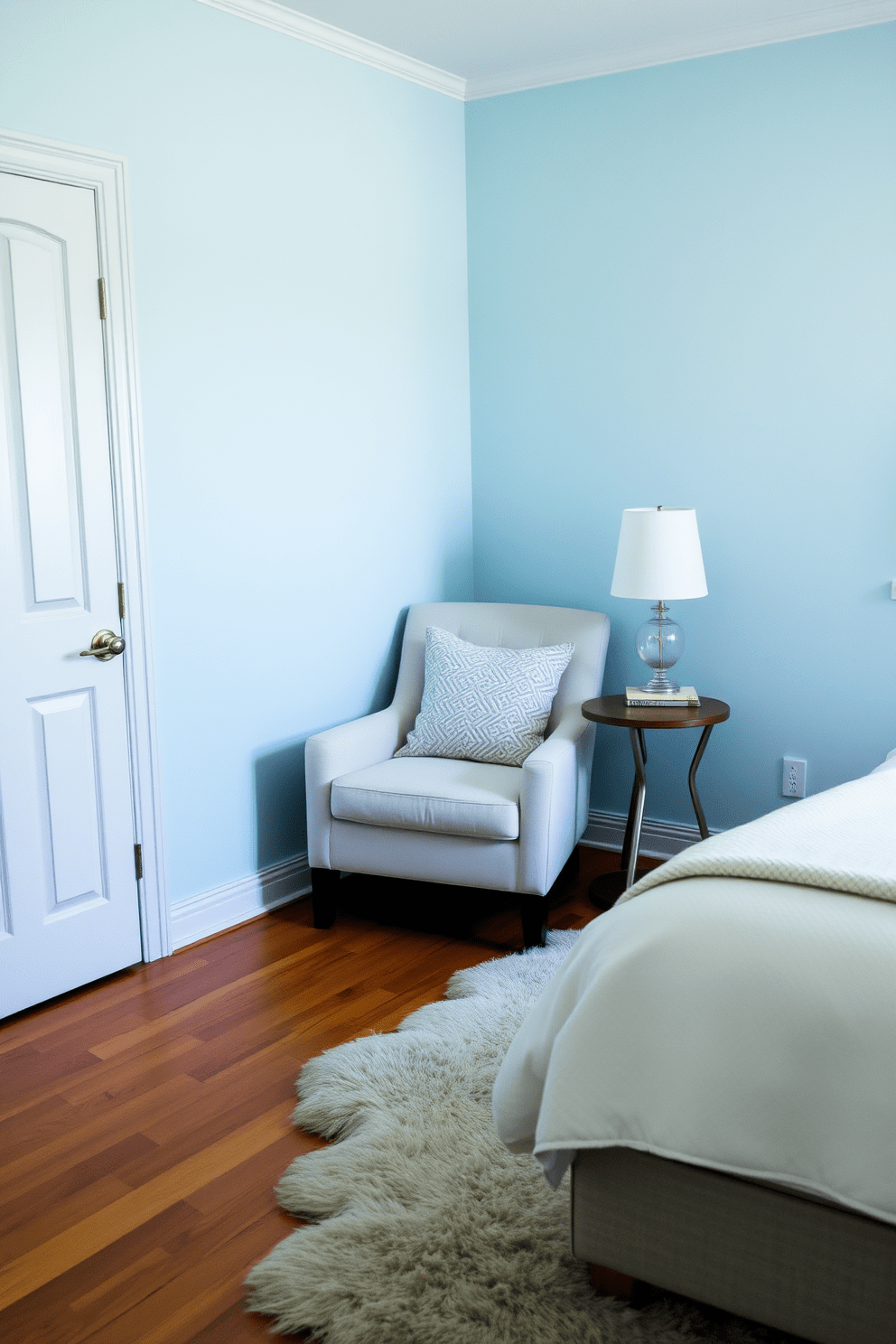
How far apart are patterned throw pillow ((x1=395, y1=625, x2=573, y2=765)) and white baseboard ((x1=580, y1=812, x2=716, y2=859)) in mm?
707

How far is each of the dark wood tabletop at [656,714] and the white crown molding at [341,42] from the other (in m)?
2.22

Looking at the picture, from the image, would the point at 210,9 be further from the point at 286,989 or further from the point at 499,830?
the point at 286,989

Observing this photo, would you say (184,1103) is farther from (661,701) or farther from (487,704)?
(661,701)

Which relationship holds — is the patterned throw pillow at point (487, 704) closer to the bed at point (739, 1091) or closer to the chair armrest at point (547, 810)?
the chair armrest at point (547, 810)

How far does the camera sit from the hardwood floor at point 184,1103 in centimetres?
177

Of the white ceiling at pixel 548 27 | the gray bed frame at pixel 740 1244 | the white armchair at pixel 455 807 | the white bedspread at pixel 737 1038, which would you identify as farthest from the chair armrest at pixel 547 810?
the white ceiling at pixel 548 27

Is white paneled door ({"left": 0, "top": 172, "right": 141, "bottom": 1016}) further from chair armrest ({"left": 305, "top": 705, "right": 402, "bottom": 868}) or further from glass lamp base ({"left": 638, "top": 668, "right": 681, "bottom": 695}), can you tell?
glass lamp base ({"left": 638, "top": 668, "right": 681, "bottom": 695})

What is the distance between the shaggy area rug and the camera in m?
1.65

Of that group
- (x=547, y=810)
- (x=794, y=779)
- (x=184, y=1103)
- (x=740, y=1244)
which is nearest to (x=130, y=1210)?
(x=184, y=1103)

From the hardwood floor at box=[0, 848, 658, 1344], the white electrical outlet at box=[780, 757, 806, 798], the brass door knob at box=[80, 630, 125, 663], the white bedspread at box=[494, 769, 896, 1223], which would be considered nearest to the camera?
the white bedspread at box=[494, 769, 896, 1223]

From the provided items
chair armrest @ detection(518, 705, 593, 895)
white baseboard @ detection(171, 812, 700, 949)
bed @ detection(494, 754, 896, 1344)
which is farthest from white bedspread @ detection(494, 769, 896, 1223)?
white baseboard @ detection(171, 812, 700, 949)

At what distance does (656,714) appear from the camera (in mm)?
3232

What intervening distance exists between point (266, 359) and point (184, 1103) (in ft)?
6.88

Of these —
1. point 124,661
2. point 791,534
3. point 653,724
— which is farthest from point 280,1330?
point 791,534
